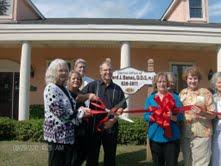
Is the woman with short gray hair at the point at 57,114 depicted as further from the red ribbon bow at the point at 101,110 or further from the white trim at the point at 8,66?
the white trim at the point at 8,66

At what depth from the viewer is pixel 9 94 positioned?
56.0 feet

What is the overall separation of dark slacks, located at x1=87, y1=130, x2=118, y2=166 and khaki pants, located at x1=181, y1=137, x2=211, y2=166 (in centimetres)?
105

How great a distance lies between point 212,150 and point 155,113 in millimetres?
908

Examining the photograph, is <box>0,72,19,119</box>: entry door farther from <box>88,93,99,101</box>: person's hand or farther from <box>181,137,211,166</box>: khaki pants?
<box>181,137,211,166</box>: khaki pants

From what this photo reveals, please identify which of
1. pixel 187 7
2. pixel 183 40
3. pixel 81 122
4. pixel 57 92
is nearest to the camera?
pixel 57 92

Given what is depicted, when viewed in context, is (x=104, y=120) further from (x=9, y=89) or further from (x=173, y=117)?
(x=9, y=89)

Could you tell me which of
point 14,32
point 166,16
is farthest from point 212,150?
point 166,16

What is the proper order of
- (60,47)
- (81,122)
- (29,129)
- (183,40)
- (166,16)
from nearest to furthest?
(81,122) < (29,129) < (183,40) < (60,47) < (166,16)

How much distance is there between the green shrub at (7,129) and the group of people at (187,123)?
252 inches

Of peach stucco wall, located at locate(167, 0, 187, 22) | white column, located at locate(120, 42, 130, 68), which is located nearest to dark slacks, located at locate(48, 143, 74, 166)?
white column, located at locate(120, 42, 130, 68)

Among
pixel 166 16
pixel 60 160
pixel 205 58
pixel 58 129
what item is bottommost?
pixel 60 160

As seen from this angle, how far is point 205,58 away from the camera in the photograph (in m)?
16.9

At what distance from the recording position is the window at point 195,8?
18.7 metres

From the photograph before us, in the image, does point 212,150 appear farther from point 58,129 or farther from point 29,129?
point 29,129
